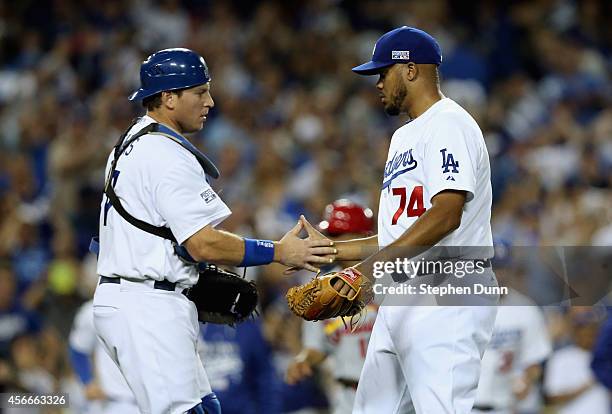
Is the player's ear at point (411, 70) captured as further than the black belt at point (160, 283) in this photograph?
Yes

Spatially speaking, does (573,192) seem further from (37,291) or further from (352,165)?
(37,291)

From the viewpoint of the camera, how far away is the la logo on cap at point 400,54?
474 centimetres

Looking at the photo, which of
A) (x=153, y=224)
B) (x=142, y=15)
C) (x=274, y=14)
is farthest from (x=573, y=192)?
(x=153, y=224)

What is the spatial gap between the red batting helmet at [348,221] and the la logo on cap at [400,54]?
4.83 feet

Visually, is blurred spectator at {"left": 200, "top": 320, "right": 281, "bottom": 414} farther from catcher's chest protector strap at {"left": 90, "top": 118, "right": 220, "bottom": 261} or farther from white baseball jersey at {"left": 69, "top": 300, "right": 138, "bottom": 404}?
catcher's chest protector strap at {"left": 90, "top": 118, "right": 220, "bottom": 261}

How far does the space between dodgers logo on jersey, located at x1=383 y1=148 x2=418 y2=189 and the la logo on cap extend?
0.43 meters

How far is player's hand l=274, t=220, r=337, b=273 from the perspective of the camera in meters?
4.82

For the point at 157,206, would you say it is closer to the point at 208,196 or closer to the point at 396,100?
the point at 208,196

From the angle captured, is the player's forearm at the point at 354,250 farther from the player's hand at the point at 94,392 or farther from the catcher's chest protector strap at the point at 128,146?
the player's hand at the point at 94,392

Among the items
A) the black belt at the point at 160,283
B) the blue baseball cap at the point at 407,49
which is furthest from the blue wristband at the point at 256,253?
the blue baseball cap at the point at 407,49

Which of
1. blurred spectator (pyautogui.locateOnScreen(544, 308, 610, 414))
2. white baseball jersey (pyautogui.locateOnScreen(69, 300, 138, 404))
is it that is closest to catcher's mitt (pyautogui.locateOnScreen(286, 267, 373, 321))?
white baseball jersey (pyautogui.locateOnScreen(69, 300, 138, 404))

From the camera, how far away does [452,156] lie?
4.47 metres

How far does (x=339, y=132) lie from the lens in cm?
1110

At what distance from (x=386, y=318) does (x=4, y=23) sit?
887 cm
